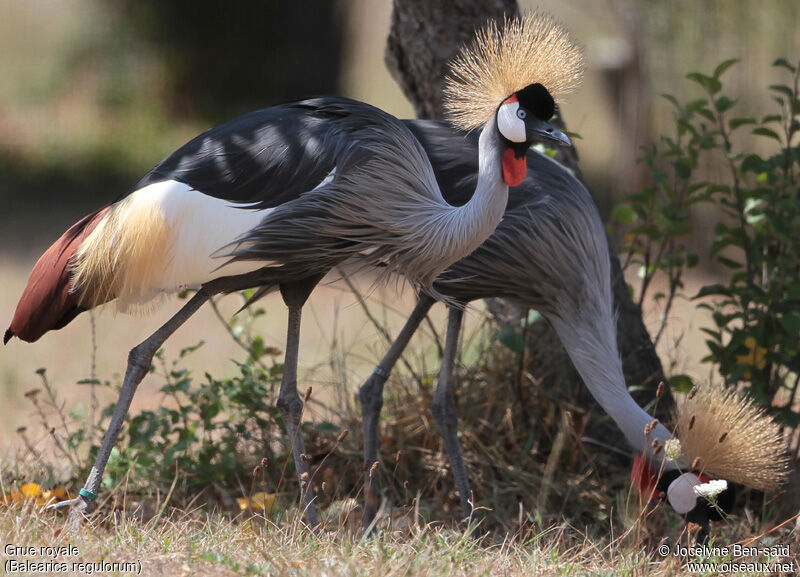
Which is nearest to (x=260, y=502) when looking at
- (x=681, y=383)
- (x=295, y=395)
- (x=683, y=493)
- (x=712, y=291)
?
(x=295, y=395)

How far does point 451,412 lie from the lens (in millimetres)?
3086

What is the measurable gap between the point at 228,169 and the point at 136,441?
1.14 m

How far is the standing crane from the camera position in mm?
2773

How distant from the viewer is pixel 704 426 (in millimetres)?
2627

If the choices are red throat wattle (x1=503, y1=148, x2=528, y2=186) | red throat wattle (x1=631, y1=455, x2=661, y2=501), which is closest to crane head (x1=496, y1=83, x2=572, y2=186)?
red throat wattle (x1=503, y1=148, x2=528, y2=186)

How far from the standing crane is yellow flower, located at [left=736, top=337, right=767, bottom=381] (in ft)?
2.17

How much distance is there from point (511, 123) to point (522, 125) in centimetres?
3

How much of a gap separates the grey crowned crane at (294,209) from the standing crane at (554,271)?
0.89ft

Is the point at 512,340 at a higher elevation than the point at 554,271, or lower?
lower

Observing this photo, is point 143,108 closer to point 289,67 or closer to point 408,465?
point 289,67

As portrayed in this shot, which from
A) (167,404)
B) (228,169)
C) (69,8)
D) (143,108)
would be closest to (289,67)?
(143,108)

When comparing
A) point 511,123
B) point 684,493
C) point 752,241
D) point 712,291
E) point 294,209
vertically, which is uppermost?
point 511,123

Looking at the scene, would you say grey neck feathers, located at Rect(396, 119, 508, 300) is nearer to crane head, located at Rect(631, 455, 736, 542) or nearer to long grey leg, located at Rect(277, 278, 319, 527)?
long grey leg, located at Rect(277, 278, 319, 527)

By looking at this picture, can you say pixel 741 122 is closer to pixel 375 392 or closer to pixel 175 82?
pixel 375 392
